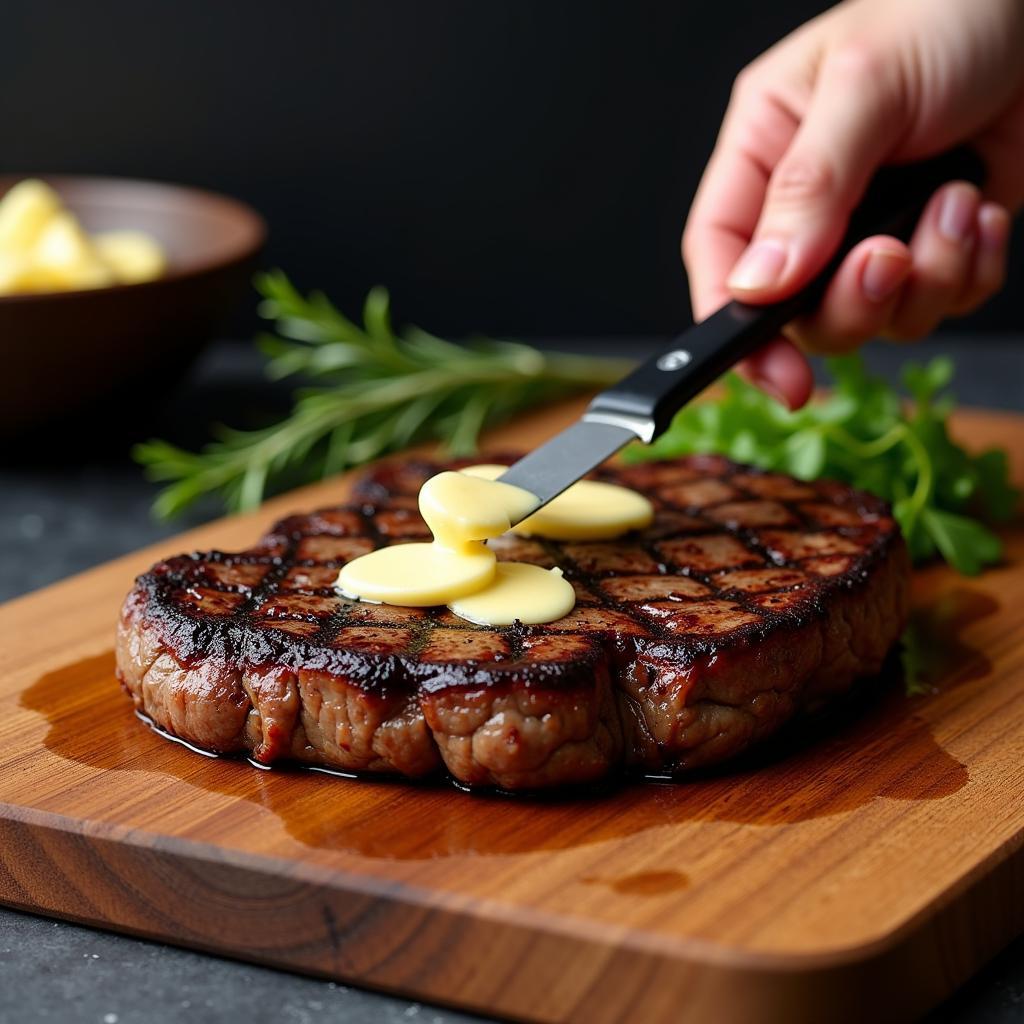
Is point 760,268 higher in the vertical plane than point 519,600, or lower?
higher

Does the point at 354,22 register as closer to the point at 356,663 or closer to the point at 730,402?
the point at 730,402

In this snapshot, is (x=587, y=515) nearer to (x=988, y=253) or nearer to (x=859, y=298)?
(x=859, y=298)

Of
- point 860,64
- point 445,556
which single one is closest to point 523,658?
point 445,556

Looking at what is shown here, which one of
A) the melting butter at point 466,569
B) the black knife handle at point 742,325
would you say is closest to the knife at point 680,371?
the black knife handle at point 742,325

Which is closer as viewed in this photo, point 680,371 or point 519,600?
point 519,600

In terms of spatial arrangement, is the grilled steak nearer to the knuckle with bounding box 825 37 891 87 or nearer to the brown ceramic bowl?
the knuckle with bounding box 825 37 891 87

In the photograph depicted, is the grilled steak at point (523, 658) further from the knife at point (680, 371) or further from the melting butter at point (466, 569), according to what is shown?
the knife at point (680, 371)
